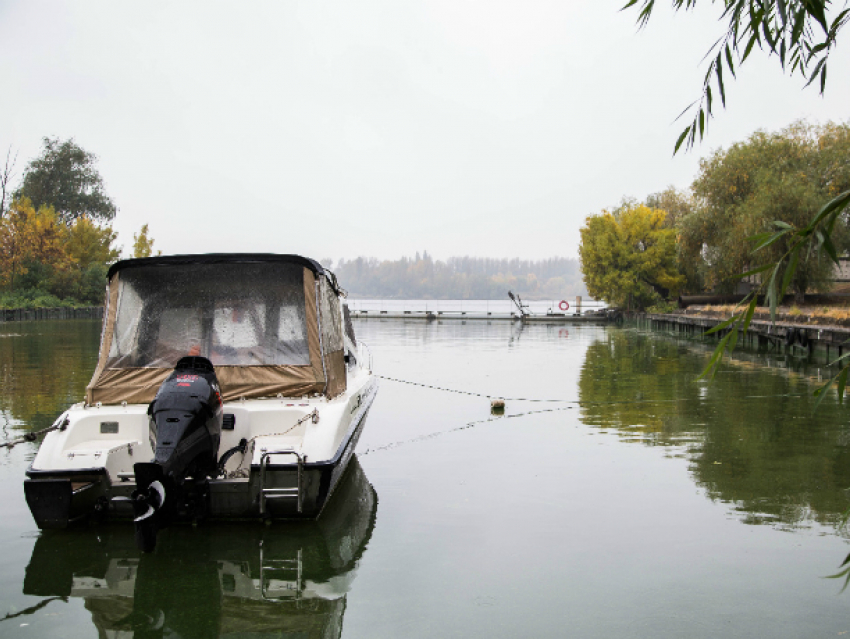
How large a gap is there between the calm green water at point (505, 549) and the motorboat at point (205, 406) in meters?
0.46

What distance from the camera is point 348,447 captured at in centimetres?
748

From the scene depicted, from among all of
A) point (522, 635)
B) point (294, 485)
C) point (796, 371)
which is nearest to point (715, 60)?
point (522, 635)

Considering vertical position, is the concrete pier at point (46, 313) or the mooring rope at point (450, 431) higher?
the concrete pier at point (46, 313)

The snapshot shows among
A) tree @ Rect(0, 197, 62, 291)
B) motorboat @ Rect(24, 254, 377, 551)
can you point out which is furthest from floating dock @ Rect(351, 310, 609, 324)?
motorboat @ Rect(24, 254, 377, 551)

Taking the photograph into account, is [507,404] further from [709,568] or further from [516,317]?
[516,317]

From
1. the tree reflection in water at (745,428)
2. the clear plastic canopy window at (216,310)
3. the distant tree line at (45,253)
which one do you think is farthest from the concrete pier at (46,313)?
the clear plastic canopy window at (216,310)

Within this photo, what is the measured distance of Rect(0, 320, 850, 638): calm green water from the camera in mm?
4945

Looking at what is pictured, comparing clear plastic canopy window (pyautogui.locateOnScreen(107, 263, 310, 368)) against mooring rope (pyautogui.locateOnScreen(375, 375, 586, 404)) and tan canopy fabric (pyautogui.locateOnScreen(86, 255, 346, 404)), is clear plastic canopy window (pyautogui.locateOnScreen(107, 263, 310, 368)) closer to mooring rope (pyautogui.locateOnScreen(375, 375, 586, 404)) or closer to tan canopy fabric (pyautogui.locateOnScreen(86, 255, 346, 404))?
tan canopy fabric (pyautogui.locateOnScreen(86, 255, 346, 404))

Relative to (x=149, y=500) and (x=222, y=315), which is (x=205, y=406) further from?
(x=222, y=315)

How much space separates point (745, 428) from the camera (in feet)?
38.4

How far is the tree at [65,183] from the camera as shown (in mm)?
81562

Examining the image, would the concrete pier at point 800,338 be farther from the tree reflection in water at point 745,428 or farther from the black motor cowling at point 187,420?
the black motor cowling at point 187,420

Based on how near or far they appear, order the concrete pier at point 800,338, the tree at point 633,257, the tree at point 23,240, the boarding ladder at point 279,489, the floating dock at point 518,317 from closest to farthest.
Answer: the boarding ladder at point 279,489 → the concrete pier at point 800,338 → the floating dock at point 518,317 → the tree at point 23,240 → the tree at point 633,257

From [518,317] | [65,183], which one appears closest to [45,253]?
[65,183]
